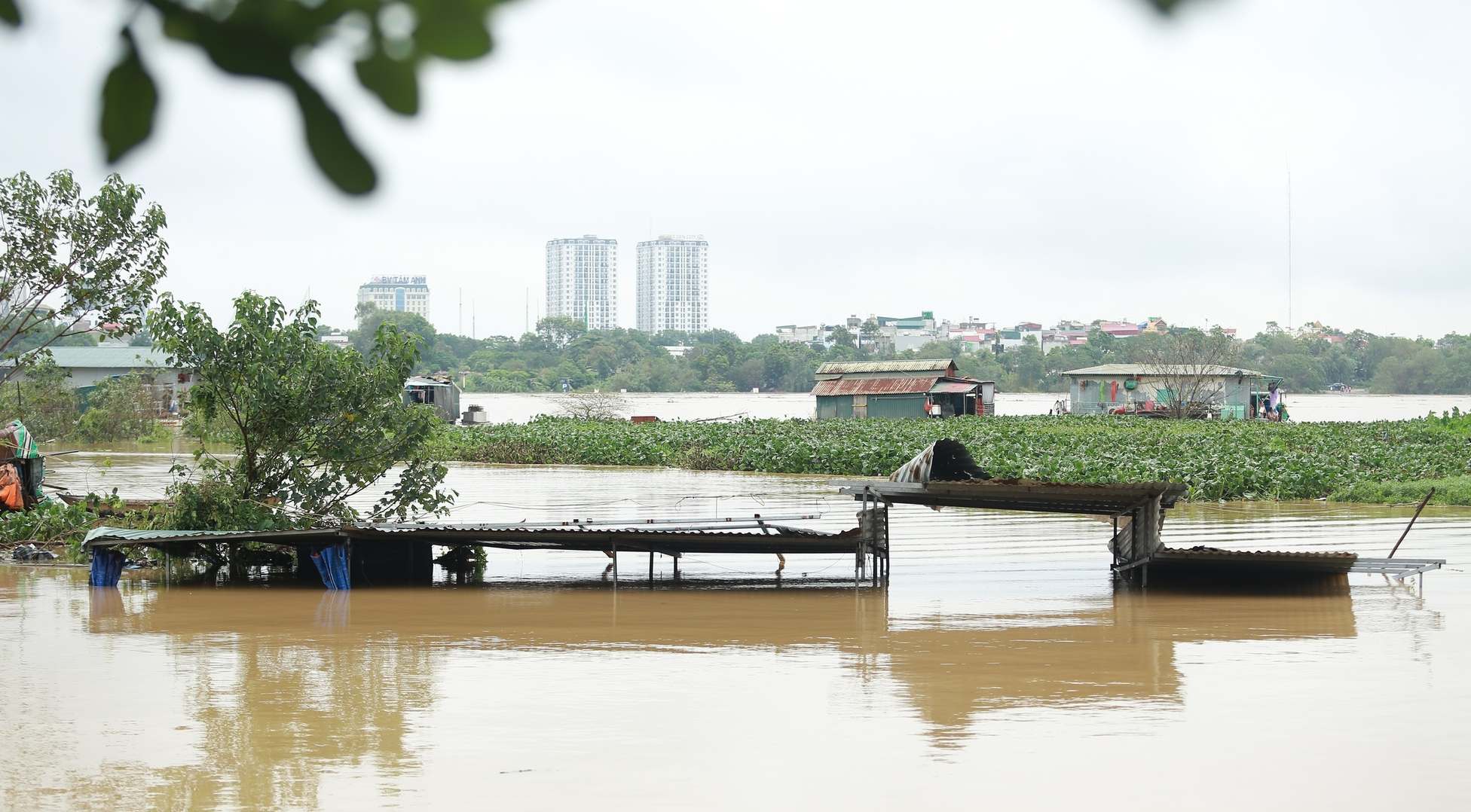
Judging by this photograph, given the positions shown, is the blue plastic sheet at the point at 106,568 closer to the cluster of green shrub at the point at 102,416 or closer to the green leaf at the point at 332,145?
the green leaf at the point at 332,145

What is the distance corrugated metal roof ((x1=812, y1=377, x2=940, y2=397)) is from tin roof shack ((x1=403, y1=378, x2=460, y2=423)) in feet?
42.2

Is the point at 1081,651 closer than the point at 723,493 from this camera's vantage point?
Yes

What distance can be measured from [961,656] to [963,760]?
9.50 feet

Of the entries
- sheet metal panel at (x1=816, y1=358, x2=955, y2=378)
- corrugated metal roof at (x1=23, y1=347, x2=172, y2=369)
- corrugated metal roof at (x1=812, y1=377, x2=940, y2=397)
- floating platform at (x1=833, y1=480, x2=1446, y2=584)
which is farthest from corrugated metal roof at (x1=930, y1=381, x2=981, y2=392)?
floating platform at (x1=833, y1=480, x2=1446, y2=584)

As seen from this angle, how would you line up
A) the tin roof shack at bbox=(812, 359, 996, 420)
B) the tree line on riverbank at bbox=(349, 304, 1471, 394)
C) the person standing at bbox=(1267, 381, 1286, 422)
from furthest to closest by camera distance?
1. the tree line on riverbank at bbox=(349, 304, 1471, 394)
2. the person standing at bbox=(1267, 381, 1286, 422)
3. the tin roof shack at bbox=(812, 359, 996, 420)

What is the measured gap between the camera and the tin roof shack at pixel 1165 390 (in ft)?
139

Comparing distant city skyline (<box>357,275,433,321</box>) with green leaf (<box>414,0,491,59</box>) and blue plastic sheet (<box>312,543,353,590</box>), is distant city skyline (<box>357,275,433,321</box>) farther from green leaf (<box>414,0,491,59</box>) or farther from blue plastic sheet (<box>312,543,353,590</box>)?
blue plastic sheet (<box>312,543,353,590</box>)

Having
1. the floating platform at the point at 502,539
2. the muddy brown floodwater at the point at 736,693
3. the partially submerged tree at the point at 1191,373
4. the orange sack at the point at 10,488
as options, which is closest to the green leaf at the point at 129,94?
the muddy brown floodwater at the point at 736,693

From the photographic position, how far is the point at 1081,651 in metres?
10.0

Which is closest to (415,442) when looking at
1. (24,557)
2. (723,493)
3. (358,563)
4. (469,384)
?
(358,563)

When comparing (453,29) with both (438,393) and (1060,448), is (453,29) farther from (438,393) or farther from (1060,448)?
(438,393)

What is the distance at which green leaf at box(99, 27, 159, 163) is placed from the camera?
3.94 feet

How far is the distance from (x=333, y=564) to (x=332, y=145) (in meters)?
12.7

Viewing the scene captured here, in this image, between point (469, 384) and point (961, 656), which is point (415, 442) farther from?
point (469, 384)
